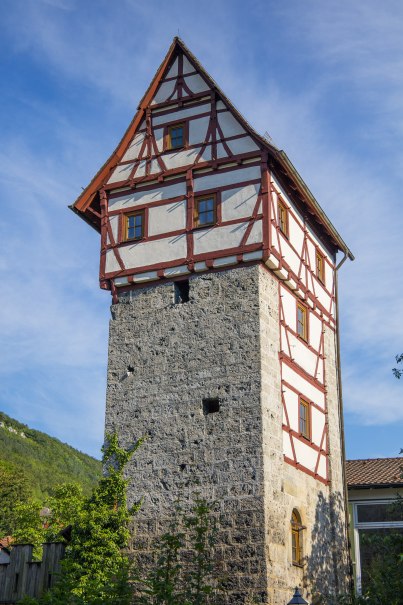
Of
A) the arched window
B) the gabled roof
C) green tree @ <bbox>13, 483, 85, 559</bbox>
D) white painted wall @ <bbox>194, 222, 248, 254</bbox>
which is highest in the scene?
the gabled roof

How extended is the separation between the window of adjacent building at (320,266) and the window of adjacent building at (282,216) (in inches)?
115

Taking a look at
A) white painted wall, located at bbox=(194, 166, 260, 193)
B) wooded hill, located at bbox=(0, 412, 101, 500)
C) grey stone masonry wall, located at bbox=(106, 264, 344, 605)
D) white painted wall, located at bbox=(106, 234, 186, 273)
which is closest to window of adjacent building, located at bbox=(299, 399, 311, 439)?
grey stone masonry wall, located at bbox=(106, 264, 344, 605)

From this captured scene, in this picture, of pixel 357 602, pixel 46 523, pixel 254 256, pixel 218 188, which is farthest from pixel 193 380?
pixel 46 523

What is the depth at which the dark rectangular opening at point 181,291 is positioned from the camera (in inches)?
928

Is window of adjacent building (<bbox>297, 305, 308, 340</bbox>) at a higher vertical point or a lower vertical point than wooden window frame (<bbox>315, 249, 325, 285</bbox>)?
lower

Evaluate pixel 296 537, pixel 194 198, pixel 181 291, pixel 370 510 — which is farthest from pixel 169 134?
pixel 370 510

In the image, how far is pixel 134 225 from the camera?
24.8 m

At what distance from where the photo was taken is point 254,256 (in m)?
22.6

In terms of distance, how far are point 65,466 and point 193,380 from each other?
73441mm

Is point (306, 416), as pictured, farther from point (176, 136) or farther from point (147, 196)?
point (176, 136)

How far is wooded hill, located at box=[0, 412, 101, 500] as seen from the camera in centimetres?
7931

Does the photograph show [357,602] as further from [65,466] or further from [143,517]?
[65,466]

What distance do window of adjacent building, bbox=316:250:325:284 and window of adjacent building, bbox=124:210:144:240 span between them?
5.75m

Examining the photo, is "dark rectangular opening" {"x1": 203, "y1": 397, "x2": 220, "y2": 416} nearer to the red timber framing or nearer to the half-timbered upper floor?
the red timber framing
